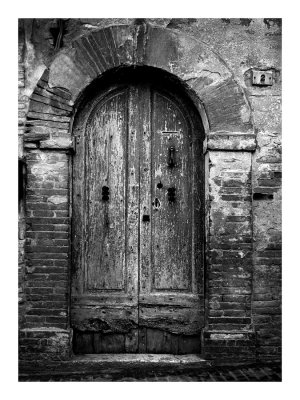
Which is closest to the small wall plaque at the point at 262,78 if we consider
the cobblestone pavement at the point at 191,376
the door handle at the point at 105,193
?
the door handle at the point at 105,193

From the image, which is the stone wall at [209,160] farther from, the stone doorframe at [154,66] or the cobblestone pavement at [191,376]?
the cobblestone pavement at [191,376]

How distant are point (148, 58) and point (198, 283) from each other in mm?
2284

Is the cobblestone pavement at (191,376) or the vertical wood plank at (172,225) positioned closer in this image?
the cobblestone pavement at (191,376)

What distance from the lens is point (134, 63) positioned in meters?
4.25

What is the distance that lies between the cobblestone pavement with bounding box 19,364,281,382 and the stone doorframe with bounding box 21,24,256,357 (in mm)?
350

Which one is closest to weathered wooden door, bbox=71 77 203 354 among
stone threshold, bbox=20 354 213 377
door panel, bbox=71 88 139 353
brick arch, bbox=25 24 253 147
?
door panel, bbox=71 88 139 353

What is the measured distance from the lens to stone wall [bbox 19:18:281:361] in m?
4.21

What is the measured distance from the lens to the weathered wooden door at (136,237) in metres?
4.44

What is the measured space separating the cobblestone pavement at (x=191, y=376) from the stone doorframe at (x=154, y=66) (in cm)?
35

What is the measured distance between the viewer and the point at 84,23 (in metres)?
4.31

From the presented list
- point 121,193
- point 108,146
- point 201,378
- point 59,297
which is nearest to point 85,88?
point 108,146

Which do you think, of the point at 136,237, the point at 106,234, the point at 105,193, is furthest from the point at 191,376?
the point at 105,193

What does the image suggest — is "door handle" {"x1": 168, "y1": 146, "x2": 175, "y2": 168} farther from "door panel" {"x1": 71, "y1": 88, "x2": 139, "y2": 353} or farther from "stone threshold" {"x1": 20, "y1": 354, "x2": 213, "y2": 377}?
"stone threshold" {"x1": 20, "y1": 354, "x2": 213, "y2": 377}

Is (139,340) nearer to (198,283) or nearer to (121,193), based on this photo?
(198,283)
